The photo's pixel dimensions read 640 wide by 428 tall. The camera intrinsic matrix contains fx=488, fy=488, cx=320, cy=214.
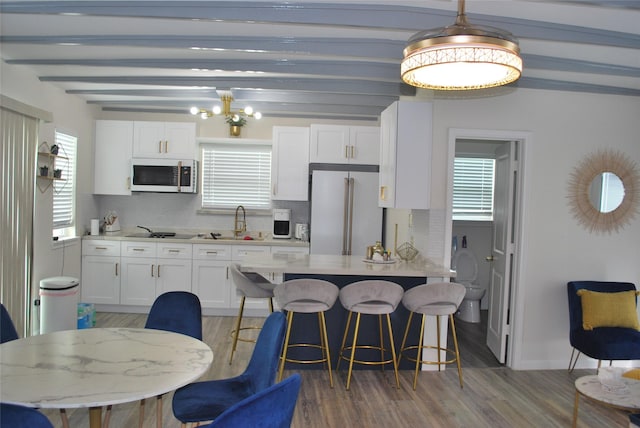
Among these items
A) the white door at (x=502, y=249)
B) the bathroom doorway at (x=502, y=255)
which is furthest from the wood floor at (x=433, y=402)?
the white door at (x=502, y=249)

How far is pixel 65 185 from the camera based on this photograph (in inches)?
216

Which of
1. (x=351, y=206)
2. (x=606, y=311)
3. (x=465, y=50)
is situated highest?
(x=465, y=50)

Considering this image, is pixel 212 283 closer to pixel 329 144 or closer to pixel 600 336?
pixel 329 144

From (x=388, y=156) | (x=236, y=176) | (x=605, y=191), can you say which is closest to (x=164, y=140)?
(x=236, y=176)

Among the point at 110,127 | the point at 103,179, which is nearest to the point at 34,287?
the point at 103,179

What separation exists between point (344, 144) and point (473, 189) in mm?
1872

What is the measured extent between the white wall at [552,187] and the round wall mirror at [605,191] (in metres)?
0.07

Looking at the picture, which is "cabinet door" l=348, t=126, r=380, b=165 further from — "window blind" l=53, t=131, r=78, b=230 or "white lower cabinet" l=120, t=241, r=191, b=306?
"window blind" l=53, t=131, r=78, b=230

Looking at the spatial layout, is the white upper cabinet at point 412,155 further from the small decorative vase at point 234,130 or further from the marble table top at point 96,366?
the small decorative vase at point 234,130

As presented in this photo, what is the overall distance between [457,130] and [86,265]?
4.48 m

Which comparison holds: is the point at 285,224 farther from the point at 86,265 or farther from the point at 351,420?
the point at 351,420

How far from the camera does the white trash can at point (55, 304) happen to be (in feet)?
14.8

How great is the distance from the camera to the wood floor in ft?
10.7

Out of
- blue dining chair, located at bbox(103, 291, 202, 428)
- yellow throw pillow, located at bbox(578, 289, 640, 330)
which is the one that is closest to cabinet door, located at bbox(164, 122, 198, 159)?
blue dining chair, located at bbox(103, 291, 202, 428)
